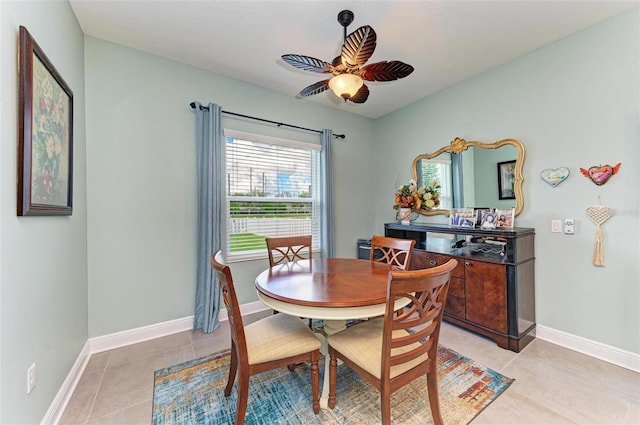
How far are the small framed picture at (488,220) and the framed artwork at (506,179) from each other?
257 millimetres

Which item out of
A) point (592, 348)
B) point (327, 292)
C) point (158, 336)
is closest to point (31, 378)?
point (158, 336)

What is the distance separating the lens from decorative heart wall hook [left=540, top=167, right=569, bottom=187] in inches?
91.4

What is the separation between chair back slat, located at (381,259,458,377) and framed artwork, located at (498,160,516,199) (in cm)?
194

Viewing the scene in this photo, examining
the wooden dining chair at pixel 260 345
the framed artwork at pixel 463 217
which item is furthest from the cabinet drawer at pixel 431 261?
the wooden dining chair at pixel 260 345

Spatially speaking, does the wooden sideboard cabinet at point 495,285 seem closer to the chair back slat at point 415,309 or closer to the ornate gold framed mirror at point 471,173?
the ornate gold framed mirror at point 471,173

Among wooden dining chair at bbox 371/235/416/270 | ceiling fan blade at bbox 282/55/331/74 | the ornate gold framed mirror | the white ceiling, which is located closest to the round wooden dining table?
wooden dining chair at bbox 371/235/416/270

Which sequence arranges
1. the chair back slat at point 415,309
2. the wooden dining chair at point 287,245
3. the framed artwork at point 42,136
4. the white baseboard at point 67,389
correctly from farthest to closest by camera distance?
the wooden dining chair at point 287,245 → the white baseboard at point 67,389 → the framed artwork at point 42,136 → the chair back slat at point 415,309

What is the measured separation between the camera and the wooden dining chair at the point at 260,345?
4.46 ft

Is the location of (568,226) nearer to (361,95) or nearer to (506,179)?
(506,179)

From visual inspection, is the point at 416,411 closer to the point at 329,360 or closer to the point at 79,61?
the point at 329,360

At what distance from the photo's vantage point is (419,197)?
3.24 metres

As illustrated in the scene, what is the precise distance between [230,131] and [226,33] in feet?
3.12

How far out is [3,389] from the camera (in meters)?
1.09

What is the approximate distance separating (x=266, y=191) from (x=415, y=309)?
2.41m
